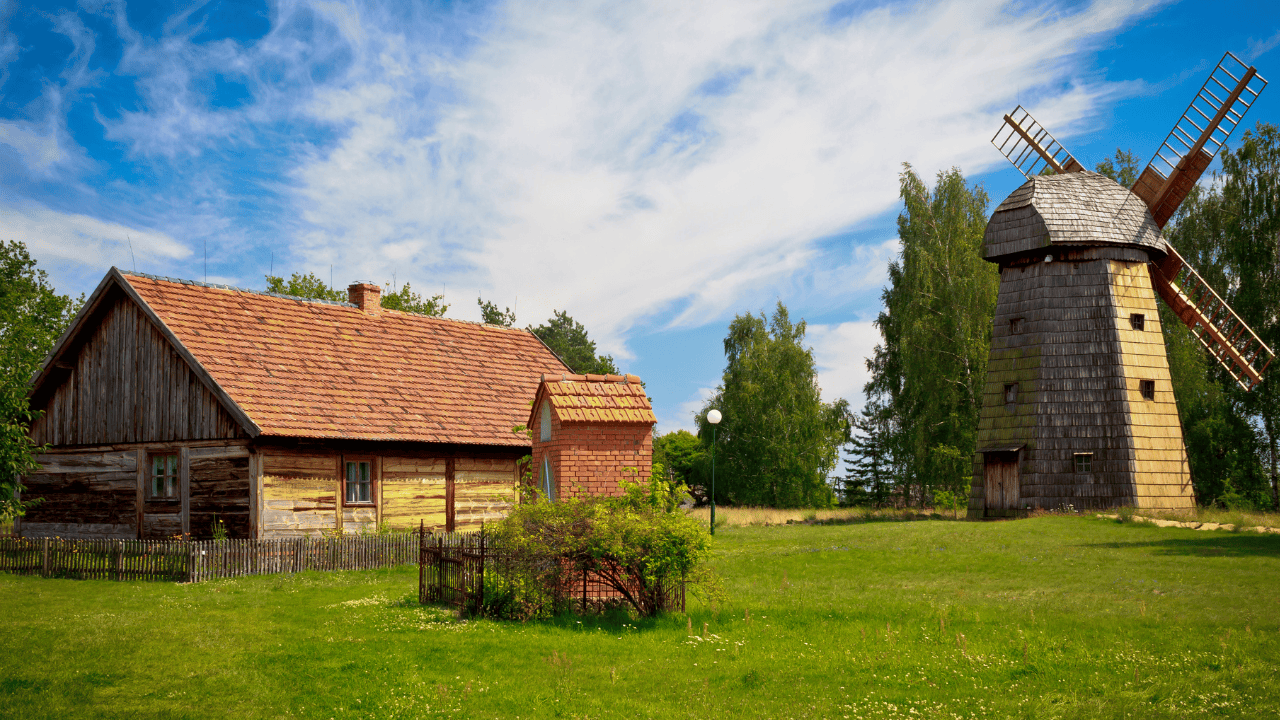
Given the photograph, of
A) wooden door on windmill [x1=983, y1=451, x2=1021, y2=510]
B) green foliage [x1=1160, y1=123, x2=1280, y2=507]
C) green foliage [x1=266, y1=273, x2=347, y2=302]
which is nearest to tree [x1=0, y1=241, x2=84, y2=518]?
green foliage [x1=266, y1=273, x2=347, y2=302]

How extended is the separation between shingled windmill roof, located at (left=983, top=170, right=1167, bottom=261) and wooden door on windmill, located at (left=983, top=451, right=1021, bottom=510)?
21.9 ft

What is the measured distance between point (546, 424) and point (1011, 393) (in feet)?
64.6

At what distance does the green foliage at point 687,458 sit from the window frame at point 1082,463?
100ft

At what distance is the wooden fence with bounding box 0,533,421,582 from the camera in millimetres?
18828

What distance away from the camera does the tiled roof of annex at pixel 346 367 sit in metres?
22.9

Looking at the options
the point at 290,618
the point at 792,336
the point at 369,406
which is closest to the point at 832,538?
the point at 369,406

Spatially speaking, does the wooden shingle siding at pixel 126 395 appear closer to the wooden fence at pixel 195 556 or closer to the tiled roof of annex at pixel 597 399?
the wooden fence at pixel 195 556

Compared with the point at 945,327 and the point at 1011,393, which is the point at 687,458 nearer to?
the point at 945,327

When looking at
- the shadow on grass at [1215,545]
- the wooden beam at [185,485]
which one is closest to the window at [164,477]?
the wooden beam at [185,485]

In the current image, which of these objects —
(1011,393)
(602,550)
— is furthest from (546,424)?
(1011,393)

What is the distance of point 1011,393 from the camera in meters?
29.3

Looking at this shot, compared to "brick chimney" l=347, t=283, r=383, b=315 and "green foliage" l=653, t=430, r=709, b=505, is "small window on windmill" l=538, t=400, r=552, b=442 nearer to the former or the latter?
"brick chimney" l=347, t=283, r=383, b=315

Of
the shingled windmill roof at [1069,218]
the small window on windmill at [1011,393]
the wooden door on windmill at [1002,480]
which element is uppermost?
the shingled windmill roof at [1069,218]

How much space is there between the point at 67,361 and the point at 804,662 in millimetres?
24006
